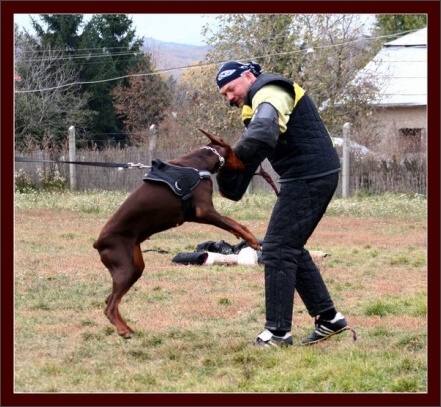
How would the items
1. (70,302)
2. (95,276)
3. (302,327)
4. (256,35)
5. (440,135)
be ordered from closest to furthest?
1. (440,135)
2. (302,327)
3. (70,302)
4. (95,276)
5. (256,35)

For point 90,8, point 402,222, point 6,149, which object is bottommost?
point 402,222

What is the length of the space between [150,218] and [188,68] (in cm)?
2491

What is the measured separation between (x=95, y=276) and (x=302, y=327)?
3355 mm

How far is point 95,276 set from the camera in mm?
9797

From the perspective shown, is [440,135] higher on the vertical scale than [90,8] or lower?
lower

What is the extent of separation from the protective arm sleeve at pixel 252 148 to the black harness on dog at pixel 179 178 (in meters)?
0.30

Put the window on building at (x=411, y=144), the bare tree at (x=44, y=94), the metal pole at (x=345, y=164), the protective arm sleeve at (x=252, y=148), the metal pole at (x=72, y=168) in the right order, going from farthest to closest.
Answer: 1. the bare tree at (x=44, y=94)
2. the window on building at (x=411, y=144)
3. the metal pole at (x=72, y=168)
4. the metal pole at (x=345, y=164)
5. the protective arm sleeve at (x=252, y=148)

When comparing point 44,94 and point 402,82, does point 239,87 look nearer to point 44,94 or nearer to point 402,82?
point 44,94

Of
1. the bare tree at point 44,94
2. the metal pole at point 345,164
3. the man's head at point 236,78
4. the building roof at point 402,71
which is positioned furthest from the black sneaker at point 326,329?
the building roof at point 402,71

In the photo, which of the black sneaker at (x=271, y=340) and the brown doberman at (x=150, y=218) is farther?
the black sneaker at (x=271, y=340)

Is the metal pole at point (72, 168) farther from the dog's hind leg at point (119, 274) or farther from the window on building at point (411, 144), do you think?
the dog's hind leg at point (119, 274)

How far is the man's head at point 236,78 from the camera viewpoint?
6.23m

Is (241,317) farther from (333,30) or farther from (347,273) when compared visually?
(333,30)

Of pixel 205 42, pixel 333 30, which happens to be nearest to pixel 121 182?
pixel 205 42
